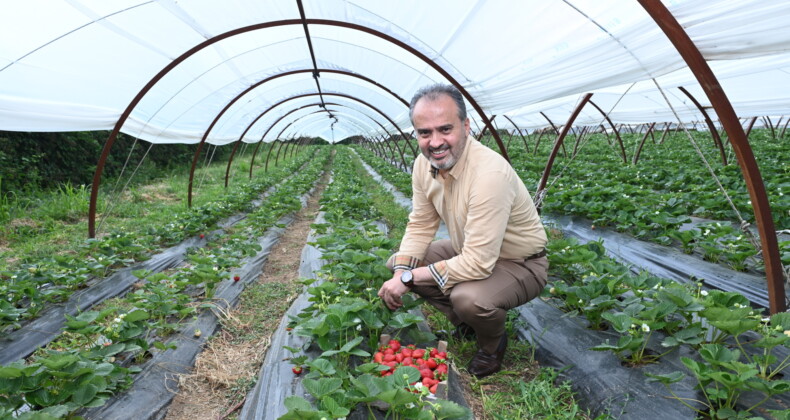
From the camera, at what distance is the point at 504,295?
8.36 feet

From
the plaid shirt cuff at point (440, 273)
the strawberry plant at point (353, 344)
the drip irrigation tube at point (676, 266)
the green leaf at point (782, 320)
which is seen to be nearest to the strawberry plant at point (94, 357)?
the strawberry plant at point (353, 344)

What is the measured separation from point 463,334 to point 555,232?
324 centimetres

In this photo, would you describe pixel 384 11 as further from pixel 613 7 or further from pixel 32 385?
pixel 32 385

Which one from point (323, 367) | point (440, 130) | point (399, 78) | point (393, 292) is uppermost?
point (399, 78)

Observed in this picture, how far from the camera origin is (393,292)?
2.62 meters

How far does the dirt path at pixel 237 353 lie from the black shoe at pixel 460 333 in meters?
1.34

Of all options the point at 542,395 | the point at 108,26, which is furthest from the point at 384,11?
the point at 542,395

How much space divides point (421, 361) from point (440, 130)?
1.31 m

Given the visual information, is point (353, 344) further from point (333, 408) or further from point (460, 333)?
point (460, 333)

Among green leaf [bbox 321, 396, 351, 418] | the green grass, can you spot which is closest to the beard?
green leaf [bbox 321, 396, 351, 418]

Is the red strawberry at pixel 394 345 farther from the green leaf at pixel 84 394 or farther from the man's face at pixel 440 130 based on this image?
the green leaf at pixel 84 394

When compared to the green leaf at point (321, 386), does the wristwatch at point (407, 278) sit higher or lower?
higher

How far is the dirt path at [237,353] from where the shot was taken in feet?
8.54

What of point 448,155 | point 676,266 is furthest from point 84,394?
point 676,266
